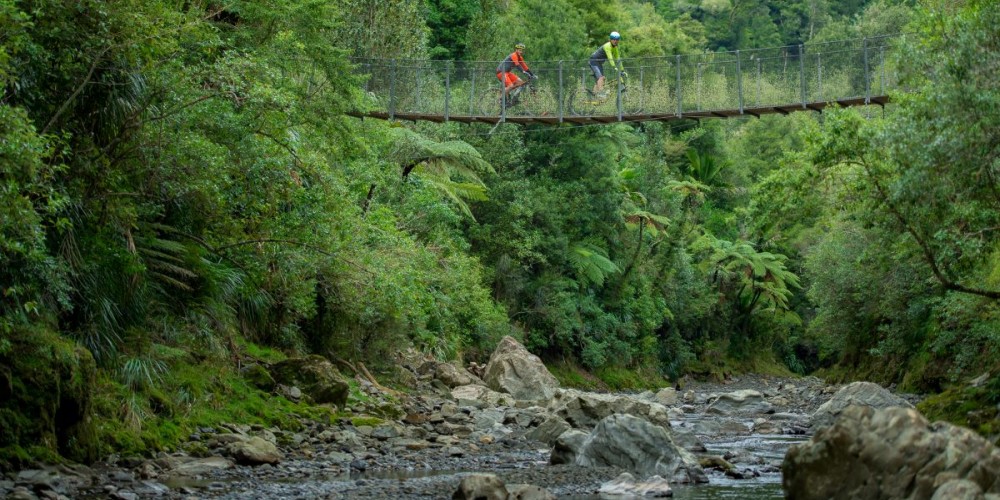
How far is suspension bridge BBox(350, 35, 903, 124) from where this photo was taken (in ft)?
59.0

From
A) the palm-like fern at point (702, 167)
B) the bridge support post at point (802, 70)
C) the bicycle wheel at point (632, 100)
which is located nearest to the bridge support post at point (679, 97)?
the bicycle wheel at point (632, 100)

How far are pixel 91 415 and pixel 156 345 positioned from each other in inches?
78.7

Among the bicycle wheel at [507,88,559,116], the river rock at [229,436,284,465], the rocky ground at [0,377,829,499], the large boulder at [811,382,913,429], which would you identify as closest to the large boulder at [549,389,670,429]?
the rocky ground at [0,377,829,499]

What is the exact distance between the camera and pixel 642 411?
14336mm

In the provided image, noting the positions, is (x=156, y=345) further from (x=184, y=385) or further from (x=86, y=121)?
(x=86, y=121)

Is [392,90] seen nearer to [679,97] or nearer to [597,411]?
[679,97]

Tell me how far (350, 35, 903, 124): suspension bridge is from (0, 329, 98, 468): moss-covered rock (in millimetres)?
9615

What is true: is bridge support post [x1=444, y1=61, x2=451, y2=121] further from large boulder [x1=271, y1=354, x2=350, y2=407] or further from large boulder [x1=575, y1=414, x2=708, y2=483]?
large boulder [x1=575, y1=414, x2=708, y2=483]

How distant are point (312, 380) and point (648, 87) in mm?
9245

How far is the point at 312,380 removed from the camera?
13281 millimetres

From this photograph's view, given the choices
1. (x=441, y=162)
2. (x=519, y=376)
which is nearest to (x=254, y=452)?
→ (x=519, y=376)

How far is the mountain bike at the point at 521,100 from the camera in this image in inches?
773

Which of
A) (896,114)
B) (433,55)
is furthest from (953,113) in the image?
(433,55)

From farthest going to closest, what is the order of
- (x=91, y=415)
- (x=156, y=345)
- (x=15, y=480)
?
(x=156, y=345) → (x=91, y=415) → (x=15, y=480)
